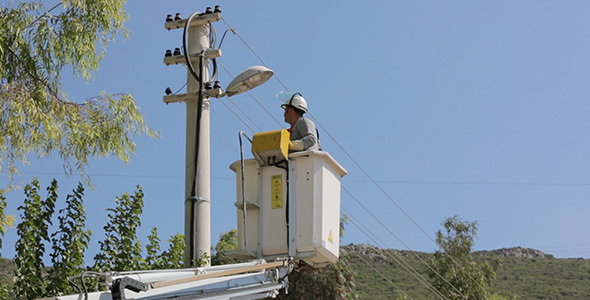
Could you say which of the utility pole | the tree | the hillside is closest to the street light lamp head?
the utility pole

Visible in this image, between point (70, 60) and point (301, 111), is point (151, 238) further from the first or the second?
point (301, 111)

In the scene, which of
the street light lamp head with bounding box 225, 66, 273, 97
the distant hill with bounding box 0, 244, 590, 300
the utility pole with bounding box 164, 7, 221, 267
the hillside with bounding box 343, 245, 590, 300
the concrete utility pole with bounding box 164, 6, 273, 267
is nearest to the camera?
the street light lamp head with bounding box 225, 66, 273, 97

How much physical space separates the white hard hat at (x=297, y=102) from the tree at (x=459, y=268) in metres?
28.2

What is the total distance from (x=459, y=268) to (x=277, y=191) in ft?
103

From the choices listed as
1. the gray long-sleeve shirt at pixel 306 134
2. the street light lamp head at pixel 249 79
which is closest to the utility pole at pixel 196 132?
the street light lamp head at pixel 249 79

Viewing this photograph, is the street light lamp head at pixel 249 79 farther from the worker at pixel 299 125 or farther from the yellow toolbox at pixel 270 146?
the yellow toolbox at pixel 270 146

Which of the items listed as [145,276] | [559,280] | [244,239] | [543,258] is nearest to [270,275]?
[244,239]

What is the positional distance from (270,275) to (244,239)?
0.74 metres

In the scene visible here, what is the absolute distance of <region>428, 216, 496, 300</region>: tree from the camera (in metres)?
37.4

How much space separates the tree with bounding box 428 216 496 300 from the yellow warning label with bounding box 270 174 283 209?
2861 centimetres

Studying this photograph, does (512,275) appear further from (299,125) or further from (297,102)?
(299,125)

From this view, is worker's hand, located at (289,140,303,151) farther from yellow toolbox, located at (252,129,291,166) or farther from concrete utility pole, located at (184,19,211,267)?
concrete utility pole, located at (184,19,211,267)

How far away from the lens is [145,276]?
23.3ft

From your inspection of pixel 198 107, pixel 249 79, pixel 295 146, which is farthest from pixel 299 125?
pixel 198 107
